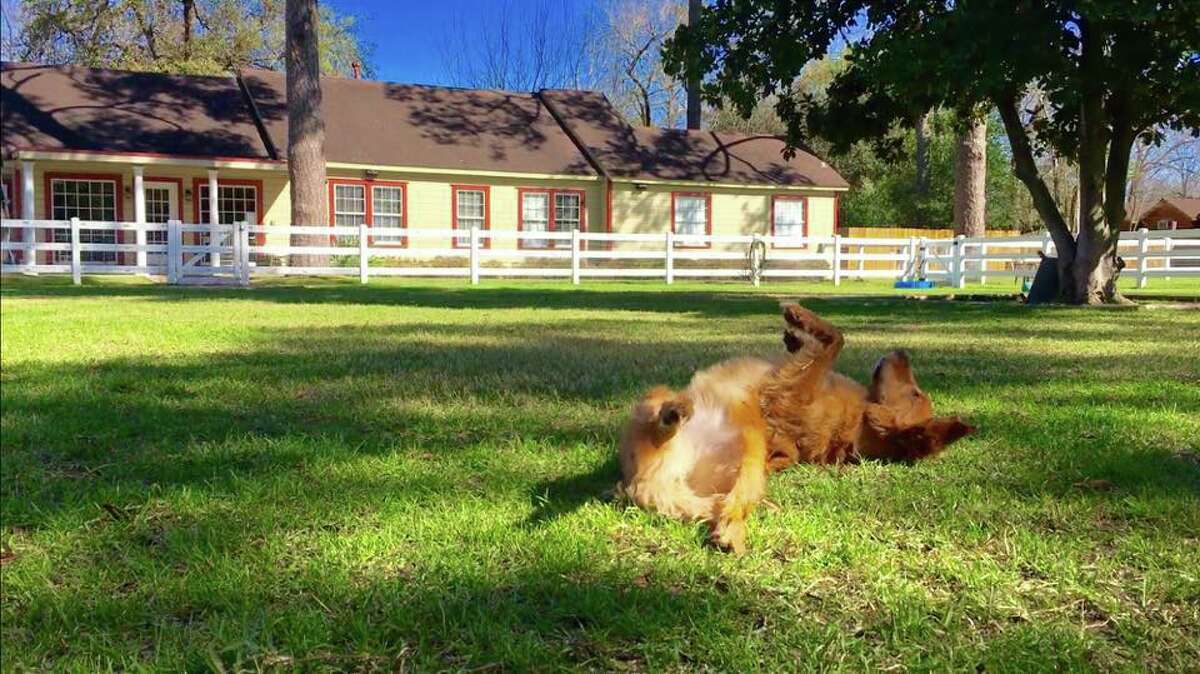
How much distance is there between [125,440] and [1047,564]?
3.00 meters

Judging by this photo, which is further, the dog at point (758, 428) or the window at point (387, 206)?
the window at point (387, 206)

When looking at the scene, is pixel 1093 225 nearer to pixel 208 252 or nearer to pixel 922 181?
pixel 208 252

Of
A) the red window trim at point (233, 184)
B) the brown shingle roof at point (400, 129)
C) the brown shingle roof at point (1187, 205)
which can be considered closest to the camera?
the brown shingle roof at point (400, 129)

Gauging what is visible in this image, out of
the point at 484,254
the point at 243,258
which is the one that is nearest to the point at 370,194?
the point at 484,254

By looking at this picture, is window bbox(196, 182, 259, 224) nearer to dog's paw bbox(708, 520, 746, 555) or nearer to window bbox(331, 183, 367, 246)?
window bbox(331, 183, 367, 246)

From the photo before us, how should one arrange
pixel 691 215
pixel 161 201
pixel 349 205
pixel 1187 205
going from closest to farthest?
pixel 161 201 < pixel 349 205 < pixel 691 215 < pixel 1187 205

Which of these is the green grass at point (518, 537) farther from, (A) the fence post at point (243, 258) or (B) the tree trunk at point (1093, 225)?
(A) the fence post at point (243, 258)

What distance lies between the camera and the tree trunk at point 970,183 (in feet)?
78.6

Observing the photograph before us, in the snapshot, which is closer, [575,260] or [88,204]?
[575,260]

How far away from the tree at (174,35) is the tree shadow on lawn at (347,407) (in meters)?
28.3

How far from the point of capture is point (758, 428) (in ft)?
9.09

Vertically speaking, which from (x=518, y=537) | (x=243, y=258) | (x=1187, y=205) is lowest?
(x=518, y=537)

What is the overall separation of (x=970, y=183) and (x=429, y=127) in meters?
15.0

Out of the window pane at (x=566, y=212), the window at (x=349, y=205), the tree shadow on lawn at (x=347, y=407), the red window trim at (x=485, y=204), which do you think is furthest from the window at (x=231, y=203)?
the tree shadow on lawn at (x=347, y=407)
